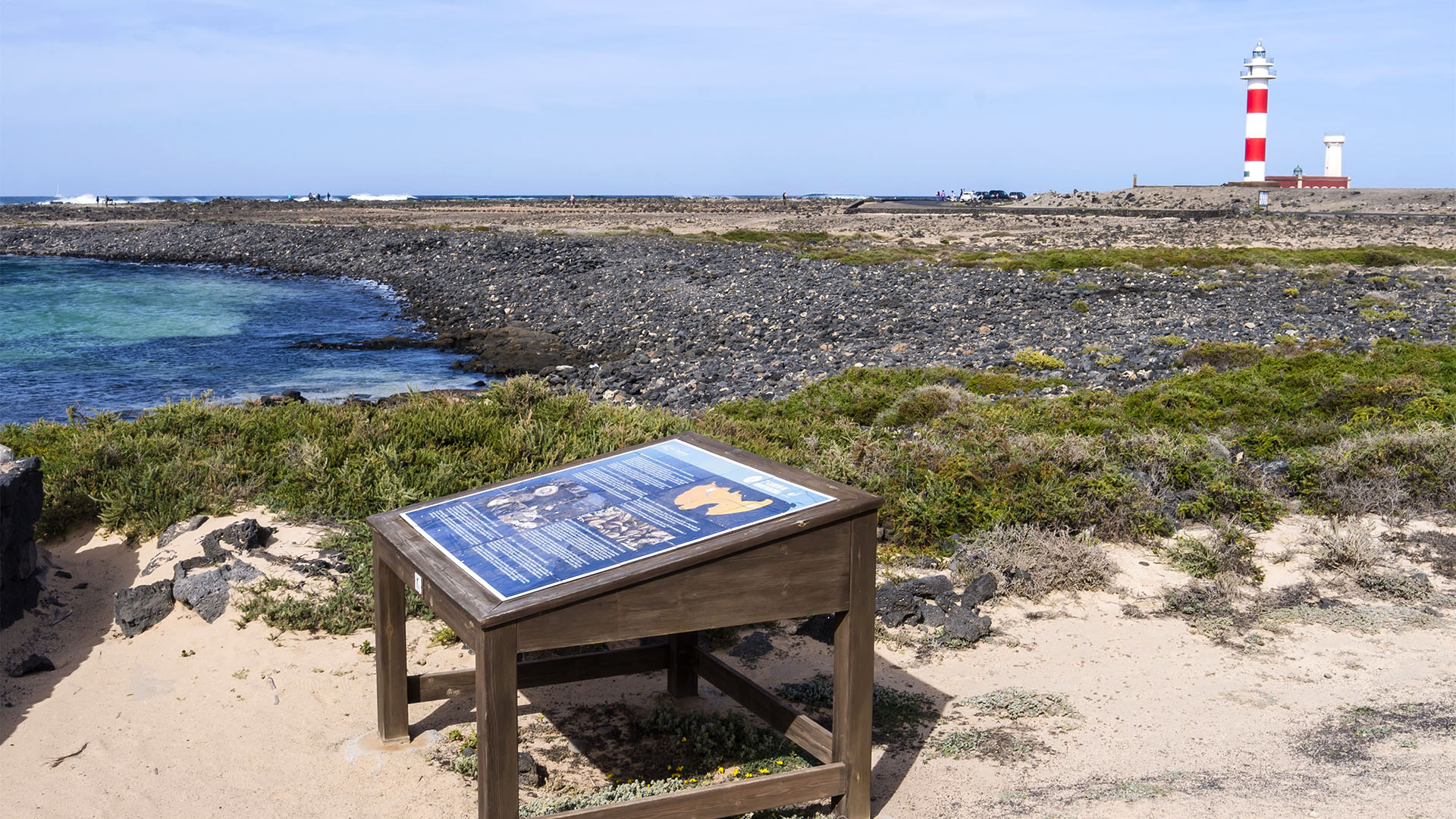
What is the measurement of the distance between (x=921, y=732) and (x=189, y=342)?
2426 cm

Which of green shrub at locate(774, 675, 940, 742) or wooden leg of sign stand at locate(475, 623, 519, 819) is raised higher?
wooden leg of sign stand at locate(475, 623, 519, 819)

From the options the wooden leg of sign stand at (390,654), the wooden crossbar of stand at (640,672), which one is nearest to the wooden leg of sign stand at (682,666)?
the wooden crossbar of stand at (640,672)

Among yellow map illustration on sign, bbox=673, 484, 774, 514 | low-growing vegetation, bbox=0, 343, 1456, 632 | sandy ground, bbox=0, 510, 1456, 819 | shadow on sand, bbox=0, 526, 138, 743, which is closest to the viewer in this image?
yellow map illustration on sign, bbox=673, 484, 774, 514

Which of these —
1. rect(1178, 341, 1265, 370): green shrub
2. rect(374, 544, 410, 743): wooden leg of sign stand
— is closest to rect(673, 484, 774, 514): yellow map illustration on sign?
rect(374, 544, 410, 743): wooden leg of sign stand

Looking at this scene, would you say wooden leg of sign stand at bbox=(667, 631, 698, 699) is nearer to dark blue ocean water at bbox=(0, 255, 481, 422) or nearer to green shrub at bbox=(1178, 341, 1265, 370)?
dark blue ocean water at bbox=(0, 255, 481, 422)

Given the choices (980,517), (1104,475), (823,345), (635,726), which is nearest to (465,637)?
(635,726)

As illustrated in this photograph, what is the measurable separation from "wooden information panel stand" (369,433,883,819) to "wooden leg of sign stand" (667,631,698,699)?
2.12 feet

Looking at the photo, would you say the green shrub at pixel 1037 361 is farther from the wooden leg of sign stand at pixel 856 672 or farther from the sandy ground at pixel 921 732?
the wooden leg of sign stand at pixel 856 672

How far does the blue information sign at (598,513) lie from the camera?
3496 mm

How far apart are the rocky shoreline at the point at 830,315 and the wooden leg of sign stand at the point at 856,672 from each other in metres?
9.98

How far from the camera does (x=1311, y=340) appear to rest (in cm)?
1520

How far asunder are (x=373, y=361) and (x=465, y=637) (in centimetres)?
1844

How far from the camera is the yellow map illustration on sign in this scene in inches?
147

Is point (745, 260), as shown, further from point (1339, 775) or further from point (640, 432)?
point (1339, 775)
